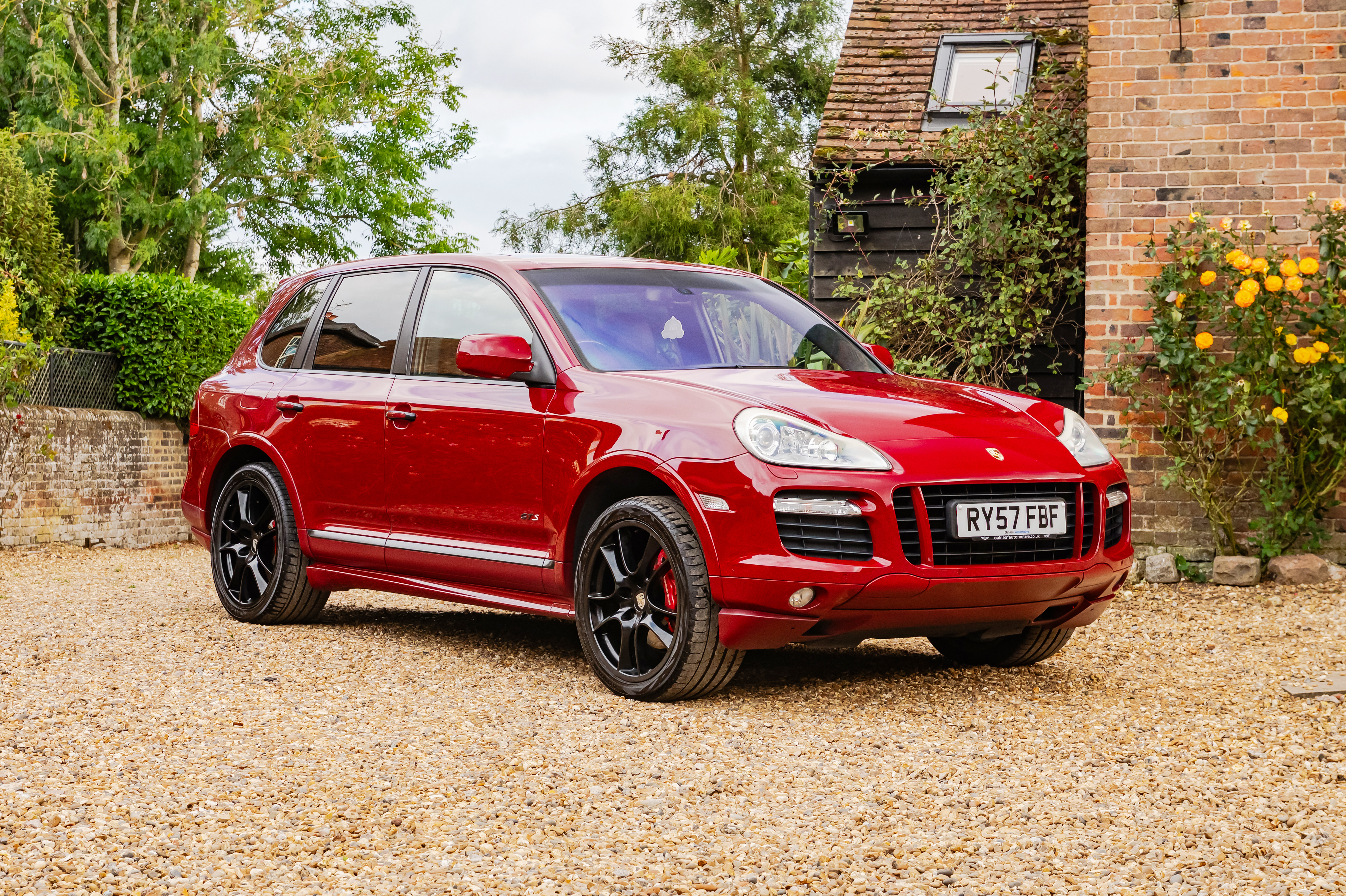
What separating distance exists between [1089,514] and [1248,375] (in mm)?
3883

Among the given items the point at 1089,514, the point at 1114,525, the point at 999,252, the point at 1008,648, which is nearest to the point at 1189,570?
the point at 999,252

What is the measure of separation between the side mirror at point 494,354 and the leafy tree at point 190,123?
1594cm

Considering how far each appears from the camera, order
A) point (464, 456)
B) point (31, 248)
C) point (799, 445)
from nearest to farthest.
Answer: point (799, 445)
point (464, 456)
point (31, 248)

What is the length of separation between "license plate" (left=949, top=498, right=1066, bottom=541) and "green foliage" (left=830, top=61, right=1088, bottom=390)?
16.8 ft

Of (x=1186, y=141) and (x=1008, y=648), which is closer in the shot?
(x=1008, y=648)

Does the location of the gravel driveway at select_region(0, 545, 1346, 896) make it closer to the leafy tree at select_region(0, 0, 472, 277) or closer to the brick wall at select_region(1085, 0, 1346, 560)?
the brick wall at select_region(1085, 0, 1346, 560)

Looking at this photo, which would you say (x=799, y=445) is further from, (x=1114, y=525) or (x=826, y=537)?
(x=1114, y=525)

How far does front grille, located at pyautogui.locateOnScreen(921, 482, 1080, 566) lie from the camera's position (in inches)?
173

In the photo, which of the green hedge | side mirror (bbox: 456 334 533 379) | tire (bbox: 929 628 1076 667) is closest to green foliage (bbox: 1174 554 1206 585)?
tire (bbox: 929 628 1076 667)

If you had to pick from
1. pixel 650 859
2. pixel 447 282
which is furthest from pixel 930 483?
pixel 447 282

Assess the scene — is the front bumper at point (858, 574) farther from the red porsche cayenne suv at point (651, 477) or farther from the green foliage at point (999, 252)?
the green foliage at point (999, 252)

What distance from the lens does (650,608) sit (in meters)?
4.75

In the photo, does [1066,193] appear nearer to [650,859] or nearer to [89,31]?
[650,859]

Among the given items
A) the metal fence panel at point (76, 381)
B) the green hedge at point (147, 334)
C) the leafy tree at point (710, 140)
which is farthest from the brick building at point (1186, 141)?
the leafy tree at point (710, 140)
